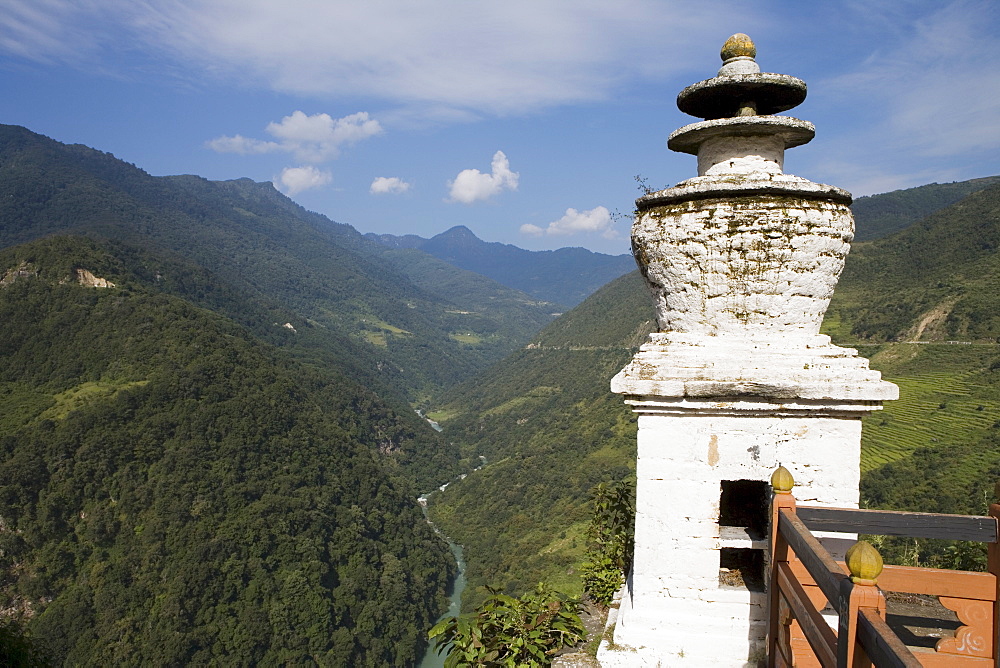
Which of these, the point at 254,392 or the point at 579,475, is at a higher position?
the point at 254,392

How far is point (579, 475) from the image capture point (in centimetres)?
7625

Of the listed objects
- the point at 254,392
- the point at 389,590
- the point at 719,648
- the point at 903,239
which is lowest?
the point at 389,590

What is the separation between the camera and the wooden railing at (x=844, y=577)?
2.78 metres

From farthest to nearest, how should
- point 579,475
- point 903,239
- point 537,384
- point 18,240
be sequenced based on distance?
point 18,240
point 537,384
point 903,239
point 579,475

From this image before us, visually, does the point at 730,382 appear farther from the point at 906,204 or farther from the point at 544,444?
the point at 906,204

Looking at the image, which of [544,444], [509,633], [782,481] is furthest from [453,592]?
[782,481]

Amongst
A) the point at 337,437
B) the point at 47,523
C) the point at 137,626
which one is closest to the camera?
the point at 137,626

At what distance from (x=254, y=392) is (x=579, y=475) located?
140 feet

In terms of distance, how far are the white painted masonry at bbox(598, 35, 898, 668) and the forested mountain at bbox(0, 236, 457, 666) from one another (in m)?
58.6

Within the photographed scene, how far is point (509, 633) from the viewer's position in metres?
5.12

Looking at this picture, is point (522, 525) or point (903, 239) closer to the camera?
point (522, 525)

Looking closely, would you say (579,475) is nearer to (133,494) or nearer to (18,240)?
(133,494)

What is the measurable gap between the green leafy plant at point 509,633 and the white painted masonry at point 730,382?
2.13 feet

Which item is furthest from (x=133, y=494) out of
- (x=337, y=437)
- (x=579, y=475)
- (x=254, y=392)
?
(x=579, y=475)
